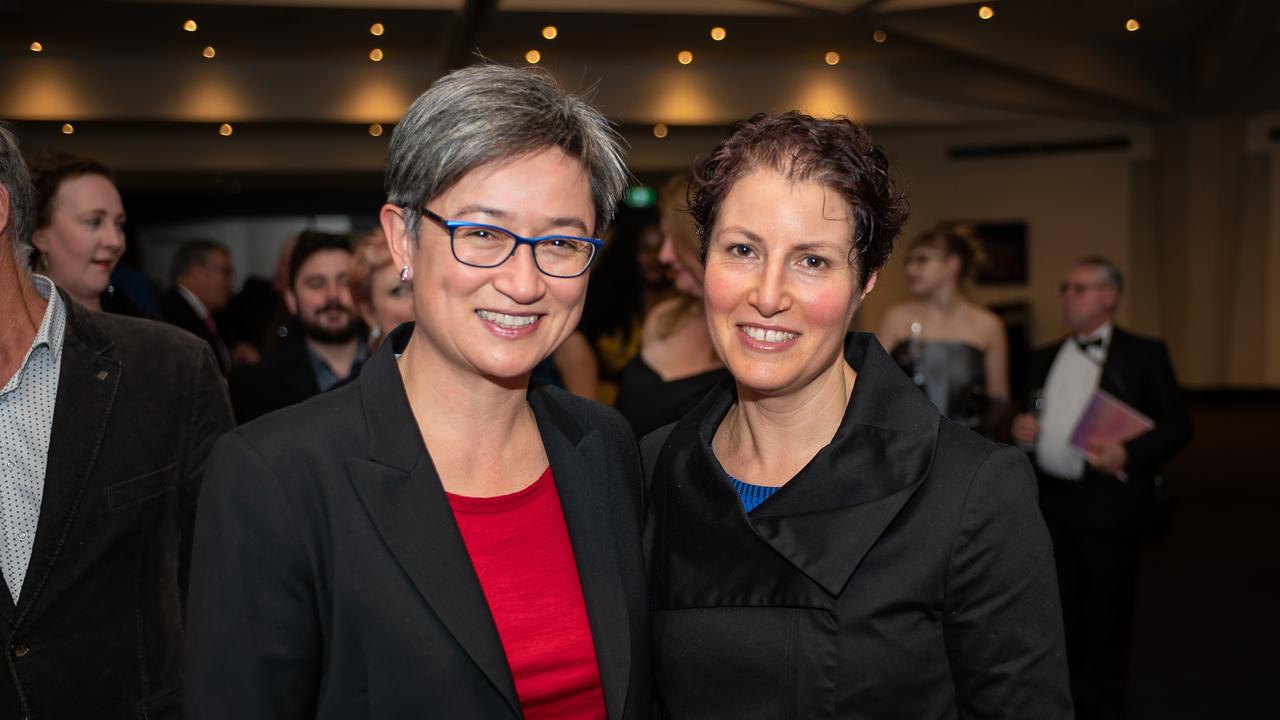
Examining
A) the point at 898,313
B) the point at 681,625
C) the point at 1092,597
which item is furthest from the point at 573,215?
the point at 898,313

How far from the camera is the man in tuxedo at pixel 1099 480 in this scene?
15.0 ft

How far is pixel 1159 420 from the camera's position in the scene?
186 inches

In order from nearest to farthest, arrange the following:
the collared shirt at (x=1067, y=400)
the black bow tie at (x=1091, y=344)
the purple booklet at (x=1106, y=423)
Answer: the purple booklet at (x=1106, y=423), the collared shirt at (x=1067, y=400), the black bow tie at (x=1091, y=344)

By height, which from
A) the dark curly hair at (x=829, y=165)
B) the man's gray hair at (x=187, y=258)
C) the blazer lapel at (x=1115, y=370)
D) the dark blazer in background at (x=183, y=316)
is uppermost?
the man's gray hair at (x=187, y=258)

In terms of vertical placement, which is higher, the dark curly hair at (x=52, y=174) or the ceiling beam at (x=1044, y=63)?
the ceiling beam at (x=1044, y=63)

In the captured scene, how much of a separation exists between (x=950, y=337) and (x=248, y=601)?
4.58 metres

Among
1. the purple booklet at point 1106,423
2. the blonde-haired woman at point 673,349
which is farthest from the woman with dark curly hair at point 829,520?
the purple booklet at point 1106,423

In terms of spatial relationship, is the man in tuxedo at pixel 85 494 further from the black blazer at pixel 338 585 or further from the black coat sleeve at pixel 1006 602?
the black coat sleeve at pixel 1006 602

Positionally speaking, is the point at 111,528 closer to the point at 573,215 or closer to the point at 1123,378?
the point at 573,215

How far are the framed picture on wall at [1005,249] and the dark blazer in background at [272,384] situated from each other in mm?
13813

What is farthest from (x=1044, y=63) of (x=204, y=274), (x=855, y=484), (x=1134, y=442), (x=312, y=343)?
(x=855, y=484)

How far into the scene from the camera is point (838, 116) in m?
1.84

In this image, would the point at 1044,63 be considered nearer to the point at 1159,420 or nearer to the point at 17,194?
the point at 1159,420

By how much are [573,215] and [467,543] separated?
51 cm
